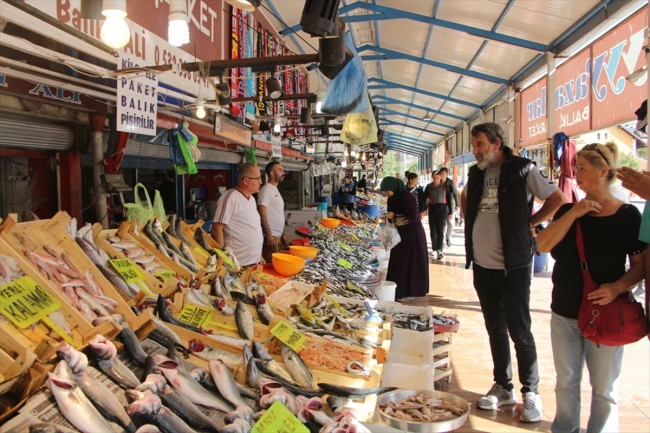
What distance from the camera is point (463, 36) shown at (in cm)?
1031

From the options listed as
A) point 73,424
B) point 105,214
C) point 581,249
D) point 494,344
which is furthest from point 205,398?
point 494,344

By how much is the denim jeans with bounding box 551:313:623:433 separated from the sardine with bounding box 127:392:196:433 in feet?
8.09

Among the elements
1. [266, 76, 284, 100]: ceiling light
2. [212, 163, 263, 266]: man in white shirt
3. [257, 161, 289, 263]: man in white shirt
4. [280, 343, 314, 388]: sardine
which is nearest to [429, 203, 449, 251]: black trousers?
[257, 161, 289, 263]: man in white shirt

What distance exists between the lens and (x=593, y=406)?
3.07 metres

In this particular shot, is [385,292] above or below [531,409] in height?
above

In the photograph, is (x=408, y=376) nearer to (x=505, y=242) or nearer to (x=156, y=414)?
(x=505, y=242)

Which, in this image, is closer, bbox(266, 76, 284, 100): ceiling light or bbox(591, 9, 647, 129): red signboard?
bbox(266, 76, 284, 100): ceiling light

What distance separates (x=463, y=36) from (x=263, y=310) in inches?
360

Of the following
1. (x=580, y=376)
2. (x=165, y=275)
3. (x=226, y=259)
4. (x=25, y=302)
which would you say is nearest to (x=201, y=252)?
(x=226, y=259)

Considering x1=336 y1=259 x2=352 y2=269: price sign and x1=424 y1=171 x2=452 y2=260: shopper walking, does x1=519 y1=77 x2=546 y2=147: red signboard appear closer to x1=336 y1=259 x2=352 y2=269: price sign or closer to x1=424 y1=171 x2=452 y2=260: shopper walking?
x1=424 y1=171 x2=452 y2=260: shopper walking

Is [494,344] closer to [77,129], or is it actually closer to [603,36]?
[77,129]

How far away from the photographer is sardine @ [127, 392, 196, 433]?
166 cm

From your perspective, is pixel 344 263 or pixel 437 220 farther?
Answer: pixel 437 220

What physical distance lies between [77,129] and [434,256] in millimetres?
9880
